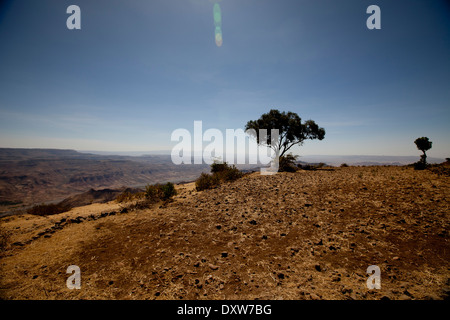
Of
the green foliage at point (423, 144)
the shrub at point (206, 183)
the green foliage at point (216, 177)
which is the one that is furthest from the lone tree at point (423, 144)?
the shrub at point (206, 183)

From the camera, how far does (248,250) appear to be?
14.6 ft

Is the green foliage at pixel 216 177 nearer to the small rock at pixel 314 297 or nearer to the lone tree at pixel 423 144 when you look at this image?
the small rock at pixel 314 297

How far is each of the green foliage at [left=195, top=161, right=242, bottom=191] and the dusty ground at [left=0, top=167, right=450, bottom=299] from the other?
365cm

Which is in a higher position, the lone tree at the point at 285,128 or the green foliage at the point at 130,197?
the lone tree at the point at 285,128

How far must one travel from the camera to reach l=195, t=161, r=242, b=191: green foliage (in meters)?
11.2

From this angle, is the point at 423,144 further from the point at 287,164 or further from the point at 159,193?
the point at 159,193

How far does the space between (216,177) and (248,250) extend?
805 centimetres

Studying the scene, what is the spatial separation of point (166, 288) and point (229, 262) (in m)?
1.46

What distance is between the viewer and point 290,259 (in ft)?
13.1

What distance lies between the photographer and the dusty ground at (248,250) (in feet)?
10.7

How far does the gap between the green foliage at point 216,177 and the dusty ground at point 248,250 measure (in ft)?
12.0

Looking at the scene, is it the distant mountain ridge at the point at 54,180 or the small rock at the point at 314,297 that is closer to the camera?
the small rock at the point at 314,297
